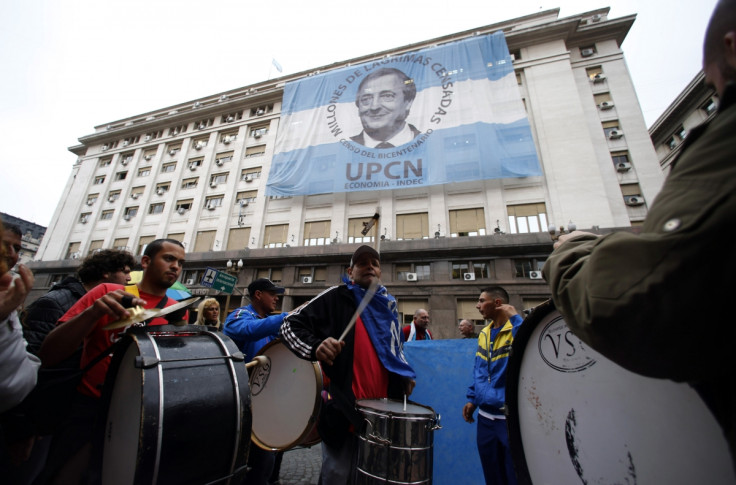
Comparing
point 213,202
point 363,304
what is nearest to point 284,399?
point 363,304

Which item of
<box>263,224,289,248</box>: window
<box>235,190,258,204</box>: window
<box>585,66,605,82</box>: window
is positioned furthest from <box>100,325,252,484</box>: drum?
<box>585,66,605,82</box>: window

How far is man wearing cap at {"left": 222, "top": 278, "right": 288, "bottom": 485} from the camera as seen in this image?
9.14 ft

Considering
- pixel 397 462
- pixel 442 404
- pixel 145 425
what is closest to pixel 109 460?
pixel 145 425

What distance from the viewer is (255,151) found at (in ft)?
80.9

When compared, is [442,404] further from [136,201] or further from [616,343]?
[136,201]

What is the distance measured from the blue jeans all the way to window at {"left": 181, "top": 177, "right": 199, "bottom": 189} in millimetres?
27686

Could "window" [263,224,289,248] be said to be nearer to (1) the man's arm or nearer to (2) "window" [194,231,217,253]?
(2) "window" [194,231,217,253]

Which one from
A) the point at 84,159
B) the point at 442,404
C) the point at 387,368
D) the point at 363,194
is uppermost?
the point at 84,159

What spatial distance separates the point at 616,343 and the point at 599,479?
94cm

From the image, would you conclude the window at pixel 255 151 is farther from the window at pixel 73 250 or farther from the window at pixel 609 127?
the window at pixel 609 127

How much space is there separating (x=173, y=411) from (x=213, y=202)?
2497 centimetres

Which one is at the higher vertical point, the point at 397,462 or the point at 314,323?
the point at 314,323

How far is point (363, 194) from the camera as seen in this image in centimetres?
1972

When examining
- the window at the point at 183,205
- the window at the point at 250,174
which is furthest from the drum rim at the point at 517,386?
the window at the point at 183,205
